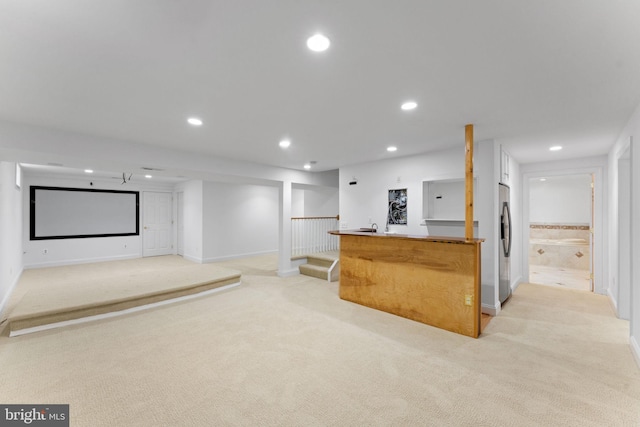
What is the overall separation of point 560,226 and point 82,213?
45.0ft

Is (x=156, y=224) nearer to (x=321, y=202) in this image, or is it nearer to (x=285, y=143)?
(x=321, y=202)

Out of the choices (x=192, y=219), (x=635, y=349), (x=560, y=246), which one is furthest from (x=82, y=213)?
(x=560, y=246)

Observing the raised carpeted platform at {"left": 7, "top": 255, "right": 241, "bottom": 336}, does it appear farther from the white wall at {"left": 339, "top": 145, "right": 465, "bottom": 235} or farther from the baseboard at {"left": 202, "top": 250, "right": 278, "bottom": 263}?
the white wall at {"left": 339, "top": 145, "right": 465, "bottom": 235}

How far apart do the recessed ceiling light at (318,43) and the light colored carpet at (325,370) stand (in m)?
2.49

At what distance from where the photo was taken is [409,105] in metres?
2.77

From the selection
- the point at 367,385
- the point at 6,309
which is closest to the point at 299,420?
the point at 367,385

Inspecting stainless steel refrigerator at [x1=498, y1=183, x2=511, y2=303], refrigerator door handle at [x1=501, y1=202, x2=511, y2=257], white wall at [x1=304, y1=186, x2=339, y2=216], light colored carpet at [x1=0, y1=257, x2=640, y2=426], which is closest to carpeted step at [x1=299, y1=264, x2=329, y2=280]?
light colored carpet at [x1=0, y1=257, x2=640, y2=426]

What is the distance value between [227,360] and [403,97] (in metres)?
3.03

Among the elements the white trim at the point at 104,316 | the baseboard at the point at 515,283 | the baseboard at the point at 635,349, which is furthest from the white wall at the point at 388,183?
the white trim at the point at 104,316

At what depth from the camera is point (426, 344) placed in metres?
3.01

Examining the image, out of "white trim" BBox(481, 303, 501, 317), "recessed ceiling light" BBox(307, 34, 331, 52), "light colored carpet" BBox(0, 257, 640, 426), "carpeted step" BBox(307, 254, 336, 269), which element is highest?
"recessed ceiling light" BBox(307, 34, 331, 52)

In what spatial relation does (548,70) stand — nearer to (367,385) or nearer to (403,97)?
(403,97)

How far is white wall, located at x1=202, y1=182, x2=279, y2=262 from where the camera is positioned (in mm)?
7695

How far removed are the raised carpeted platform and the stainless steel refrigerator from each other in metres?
4.61
